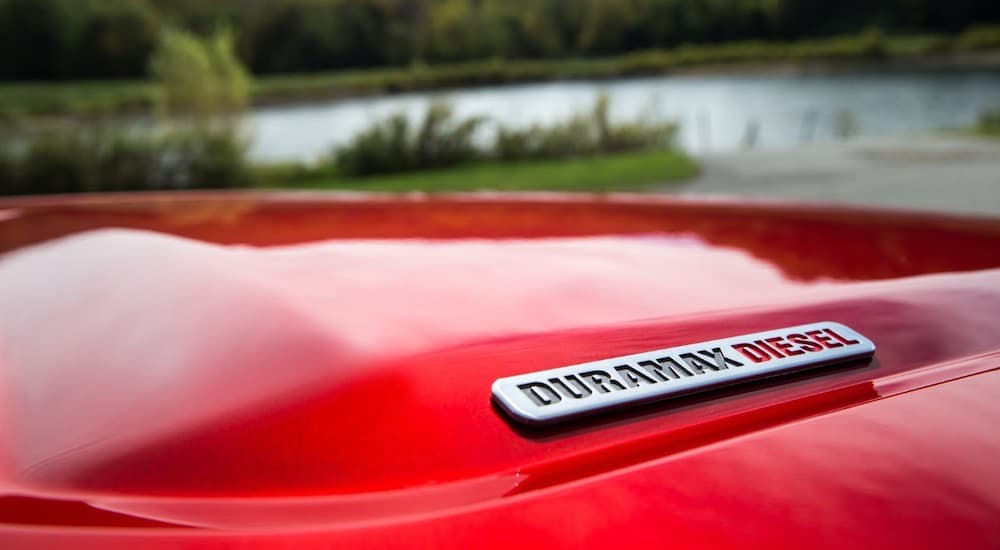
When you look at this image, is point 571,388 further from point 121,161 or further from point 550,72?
point 550,72

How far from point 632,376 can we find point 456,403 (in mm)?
162

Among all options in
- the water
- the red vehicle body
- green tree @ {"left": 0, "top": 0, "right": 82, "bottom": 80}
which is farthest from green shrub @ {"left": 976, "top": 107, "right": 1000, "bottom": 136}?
green tree @ {"left": 0, "top": 0, "right": 82, "bottom": 80}

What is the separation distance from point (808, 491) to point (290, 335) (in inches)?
20.4

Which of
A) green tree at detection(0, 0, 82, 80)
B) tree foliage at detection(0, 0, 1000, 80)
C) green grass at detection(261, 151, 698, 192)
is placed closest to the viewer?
green grass at detection(261, 151, 698, 192)

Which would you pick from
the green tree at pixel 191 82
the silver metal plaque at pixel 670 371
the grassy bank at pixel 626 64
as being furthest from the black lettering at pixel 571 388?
the grassy bank at pixel 626 64

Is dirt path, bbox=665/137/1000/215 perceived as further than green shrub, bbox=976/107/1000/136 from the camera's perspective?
No

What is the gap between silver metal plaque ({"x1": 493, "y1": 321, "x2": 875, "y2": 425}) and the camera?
27.4 inches

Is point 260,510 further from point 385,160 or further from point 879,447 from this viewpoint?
point 385,160

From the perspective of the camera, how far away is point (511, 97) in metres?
33.2

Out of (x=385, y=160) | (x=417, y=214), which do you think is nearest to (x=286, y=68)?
(x=385, y=160)

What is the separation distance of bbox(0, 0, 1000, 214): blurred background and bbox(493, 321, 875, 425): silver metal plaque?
31.9 feet

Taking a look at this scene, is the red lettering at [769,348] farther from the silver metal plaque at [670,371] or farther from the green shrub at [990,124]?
the green shrub at [990,124]

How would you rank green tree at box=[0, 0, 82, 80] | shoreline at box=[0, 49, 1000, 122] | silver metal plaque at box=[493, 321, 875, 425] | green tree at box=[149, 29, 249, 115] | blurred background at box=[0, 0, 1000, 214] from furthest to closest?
shoreline at box=[0, 49, 1000, 122] → green tree at box=[0, 0, 82, 80] → green tree at box=[149, 29, 249, 115] → blurred background at box=[0, 0, 1000, 214] → silver metal plaque at box=[493, 321, 875, 425]

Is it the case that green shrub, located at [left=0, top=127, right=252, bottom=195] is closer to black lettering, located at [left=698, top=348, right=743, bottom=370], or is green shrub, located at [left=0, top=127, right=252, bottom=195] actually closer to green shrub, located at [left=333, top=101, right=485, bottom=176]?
green shrub, located at [left=333, top=101, right=485, bottom=176]
